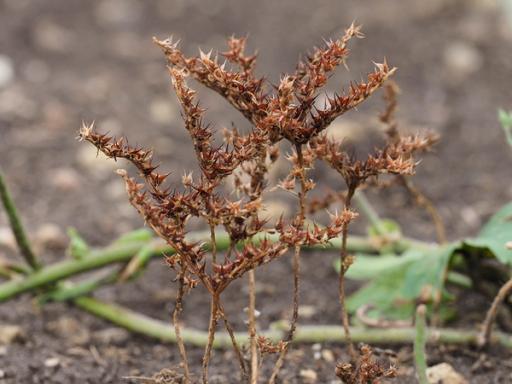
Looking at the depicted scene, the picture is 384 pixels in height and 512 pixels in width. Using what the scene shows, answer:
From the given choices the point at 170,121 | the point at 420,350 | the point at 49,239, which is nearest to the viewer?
the point at 420,350

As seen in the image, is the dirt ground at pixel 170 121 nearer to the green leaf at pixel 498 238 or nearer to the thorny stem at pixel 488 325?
the thorny stem at pixel 488 325

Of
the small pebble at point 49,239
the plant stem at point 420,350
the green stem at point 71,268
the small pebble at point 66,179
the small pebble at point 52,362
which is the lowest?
the plant stem at point 420,350

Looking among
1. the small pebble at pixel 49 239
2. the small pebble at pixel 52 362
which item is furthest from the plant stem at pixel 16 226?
the small pebble at pixel 49 239

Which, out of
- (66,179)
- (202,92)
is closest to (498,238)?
(66,179)

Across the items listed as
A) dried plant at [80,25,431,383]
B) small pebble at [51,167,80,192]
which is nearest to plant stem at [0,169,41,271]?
dried plant at [80,25,431,383]

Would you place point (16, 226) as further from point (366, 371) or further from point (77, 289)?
point (366, 371)

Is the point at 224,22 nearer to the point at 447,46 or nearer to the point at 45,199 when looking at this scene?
the point at 447,46

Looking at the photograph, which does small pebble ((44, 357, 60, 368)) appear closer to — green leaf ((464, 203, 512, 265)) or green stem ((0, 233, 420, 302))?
green stem ((0, 233, 420, 302))
